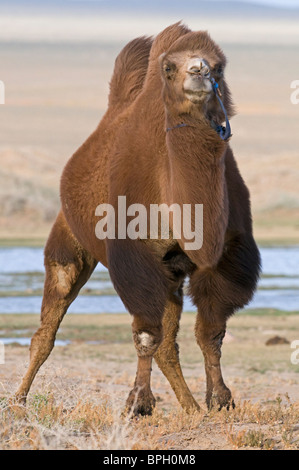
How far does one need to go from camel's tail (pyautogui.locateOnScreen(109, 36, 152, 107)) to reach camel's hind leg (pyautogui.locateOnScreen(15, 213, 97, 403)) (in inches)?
45.9

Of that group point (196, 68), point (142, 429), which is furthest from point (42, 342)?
point (196, 68)

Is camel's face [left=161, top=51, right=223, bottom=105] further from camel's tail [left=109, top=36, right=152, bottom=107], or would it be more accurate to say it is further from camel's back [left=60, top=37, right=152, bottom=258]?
camel's tail [left=109, top=36, right=152, bottom=107]

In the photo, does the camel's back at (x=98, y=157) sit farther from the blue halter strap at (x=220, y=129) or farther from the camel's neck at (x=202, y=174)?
the blue halter strap at (x=220, y=129)

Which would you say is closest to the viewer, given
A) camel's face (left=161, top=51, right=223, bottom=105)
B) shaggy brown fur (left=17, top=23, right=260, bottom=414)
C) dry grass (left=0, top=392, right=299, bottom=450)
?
dry grass (left=0, top=392, right=299, bottom=450)

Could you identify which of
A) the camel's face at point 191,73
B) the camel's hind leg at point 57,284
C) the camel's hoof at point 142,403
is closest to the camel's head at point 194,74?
the camel's face at point 191,73

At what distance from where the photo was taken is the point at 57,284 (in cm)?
855

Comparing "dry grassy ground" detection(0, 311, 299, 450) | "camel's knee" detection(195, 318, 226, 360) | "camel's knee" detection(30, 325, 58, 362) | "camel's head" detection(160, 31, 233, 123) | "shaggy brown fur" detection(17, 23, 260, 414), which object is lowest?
"dry grassy ground" detection(0, 311, 299, 450)

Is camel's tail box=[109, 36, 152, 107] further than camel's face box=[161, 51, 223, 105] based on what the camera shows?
Yes

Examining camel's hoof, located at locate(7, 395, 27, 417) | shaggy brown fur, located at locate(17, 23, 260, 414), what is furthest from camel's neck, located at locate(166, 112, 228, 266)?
camel's hoof, located at locate(7, 395, 27, 417)

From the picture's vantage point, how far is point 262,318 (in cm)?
1759

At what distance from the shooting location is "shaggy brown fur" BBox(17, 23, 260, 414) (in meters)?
6.52

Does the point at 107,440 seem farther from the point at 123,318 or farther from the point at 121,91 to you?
the point at 123,318

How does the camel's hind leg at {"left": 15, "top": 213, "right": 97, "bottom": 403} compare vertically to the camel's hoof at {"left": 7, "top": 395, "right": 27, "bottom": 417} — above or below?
above

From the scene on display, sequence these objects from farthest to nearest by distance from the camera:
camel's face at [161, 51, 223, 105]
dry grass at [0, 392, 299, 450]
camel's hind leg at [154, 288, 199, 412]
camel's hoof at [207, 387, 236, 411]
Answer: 1. camel's hind leg at [154, 288, 199, 412]
2. camel's hoof at [207, 387, 236, 411]
3. camel's face at [161, 51, 223, 105]
4. dry grass at [0, 392, 299, 450]
